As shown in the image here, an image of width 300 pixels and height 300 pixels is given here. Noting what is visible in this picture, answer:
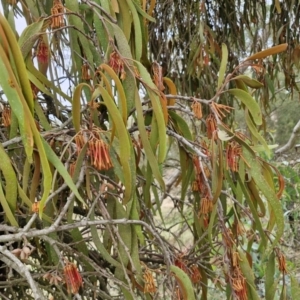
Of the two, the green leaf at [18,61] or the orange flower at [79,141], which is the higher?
the green leaf at [18,61]

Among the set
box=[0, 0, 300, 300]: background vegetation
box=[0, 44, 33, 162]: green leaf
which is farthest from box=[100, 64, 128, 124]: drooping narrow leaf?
box=[0, 44, 33, 162]: green leaf

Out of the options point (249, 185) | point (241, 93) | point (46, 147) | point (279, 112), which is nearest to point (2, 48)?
point (46, 147)

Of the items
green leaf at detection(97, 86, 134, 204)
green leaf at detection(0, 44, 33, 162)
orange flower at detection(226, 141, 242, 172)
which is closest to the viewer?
green leaf at detection(0, 44, 33, 162)

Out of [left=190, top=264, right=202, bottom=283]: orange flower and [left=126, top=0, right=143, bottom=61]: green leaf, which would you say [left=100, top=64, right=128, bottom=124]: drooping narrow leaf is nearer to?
[left=126, top=0, right=143, bottom=61]: green leaf

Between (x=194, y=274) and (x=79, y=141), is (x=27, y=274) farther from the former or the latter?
(x=194, y=274)

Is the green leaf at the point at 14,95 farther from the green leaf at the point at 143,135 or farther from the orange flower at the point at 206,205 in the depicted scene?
the orange flower at the point at 206,205

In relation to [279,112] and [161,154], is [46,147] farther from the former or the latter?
[279,112]

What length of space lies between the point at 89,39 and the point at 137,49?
0.20 ft

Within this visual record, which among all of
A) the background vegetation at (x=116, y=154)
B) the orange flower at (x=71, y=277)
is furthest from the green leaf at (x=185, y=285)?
the orange flower at (x=71, y=277)

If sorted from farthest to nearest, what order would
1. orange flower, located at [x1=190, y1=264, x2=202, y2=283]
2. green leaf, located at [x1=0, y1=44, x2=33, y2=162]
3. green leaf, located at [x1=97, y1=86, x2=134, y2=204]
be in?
orange flower, located at [x1=190, y1=264, x2=202, y2=283] < green leaf, located at [x1=97, y1=86, x2=134, y2=204] < green leaf, located at [x1=0, y1=44, x2=33, y2=162]

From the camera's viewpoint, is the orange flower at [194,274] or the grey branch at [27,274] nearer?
the grey branch at [27,274]

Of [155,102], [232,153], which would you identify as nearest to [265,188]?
[232,153]

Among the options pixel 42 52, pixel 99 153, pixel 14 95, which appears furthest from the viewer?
pixel 42 52

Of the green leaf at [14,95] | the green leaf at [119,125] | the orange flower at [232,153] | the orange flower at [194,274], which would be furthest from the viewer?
the orange flower at [194,274]
